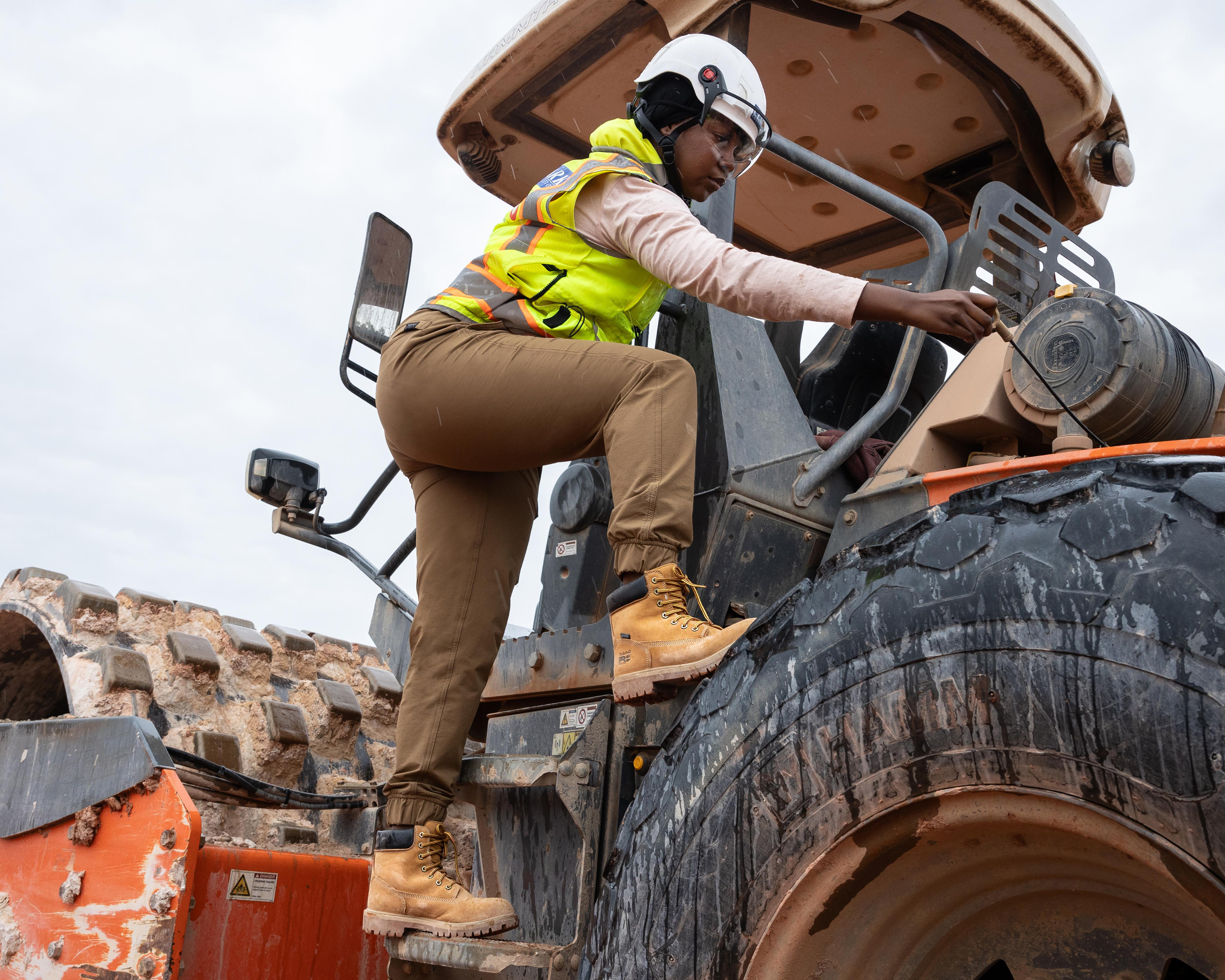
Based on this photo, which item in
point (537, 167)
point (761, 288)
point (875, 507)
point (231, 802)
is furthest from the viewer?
point (537, 167)

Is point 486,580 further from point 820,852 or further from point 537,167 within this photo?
point 537,167

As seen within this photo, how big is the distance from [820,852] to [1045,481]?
50cm

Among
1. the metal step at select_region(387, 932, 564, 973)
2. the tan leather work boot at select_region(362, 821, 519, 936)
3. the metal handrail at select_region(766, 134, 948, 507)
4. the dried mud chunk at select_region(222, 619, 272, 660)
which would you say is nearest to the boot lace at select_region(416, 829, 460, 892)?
the tan leather work boot at select_region(362, 821, 519, 936)

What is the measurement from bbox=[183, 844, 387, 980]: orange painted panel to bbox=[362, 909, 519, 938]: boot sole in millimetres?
522

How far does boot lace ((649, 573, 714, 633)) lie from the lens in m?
1.91

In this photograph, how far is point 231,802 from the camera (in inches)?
118

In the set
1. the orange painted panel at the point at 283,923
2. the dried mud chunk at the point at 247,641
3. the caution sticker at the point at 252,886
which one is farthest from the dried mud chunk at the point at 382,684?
the caution sticker at the point at 252,886

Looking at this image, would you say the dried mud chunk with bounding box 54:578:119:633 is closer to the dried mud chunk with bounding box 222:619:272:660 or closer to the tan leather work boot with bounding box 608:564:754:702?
the dried mud chunk with bounding box 222:619:272:660

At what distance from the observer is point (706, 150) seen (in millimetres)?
2236

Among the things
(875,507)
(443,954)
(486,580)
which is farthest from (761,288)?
(443,954)

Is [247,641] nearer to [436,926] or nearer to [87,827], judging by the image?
[87,827]

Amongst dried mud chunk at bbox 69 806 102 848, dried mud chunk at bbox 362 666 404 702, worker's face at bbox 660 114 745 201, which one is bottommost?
dried mud chunk at bbox 69 806 102 848

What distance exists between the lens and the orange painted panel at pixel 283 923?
2424 millimetres

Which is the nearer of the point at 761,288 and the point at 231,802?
the point at 761,288
